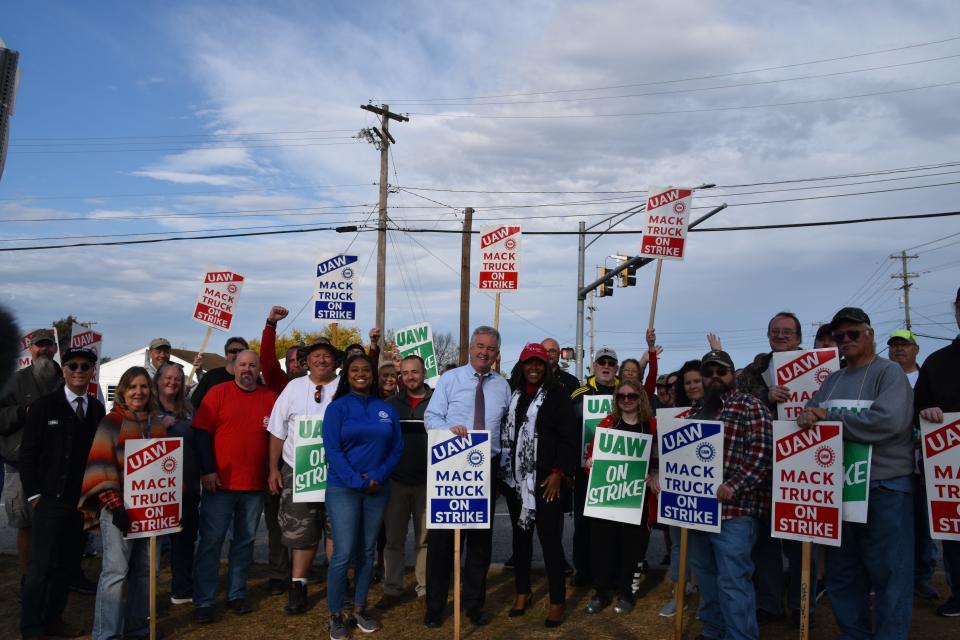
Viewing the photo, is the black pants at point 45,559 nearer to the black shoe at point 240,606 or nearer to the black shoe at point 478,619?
the black shoe at point 240,606

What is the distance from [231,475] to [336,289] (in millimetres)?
6866

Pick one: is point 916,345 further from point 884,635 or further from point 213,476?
point 213,476

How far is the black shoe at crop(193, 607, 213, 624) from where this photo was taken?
6.89 m

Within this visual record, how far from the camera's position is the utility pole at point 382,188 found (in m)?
25.1

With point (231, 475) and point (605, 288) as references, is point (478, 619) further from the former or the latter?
point (605, 288)

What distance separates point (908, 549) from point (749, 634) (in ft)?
3.99

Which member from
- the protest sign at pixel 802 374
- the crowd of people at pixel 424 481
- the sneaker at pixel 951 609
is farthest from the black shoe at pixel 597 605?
the sneaker at pixel 951 609

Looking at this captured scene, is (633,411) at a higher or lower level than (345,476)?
higher

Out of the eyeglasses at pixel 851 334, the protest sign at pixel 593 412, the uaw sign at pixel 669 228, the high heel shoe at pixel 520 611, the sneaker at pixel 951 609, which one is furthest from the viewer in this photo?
the uaw sign at pixel 669 228

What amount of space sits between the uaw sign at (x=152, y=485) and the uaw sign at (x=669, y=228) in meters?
6.95

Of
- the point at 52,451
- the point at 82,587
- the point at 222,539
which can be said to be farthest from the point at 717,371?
the point at 82,587

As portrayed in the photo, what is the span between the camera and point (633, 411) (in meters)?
7.15

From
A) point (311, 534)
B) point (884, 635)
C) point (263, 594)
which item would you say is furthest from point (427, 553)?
point (884, 635)

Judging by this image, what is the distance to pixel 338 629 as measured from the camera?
644cm
